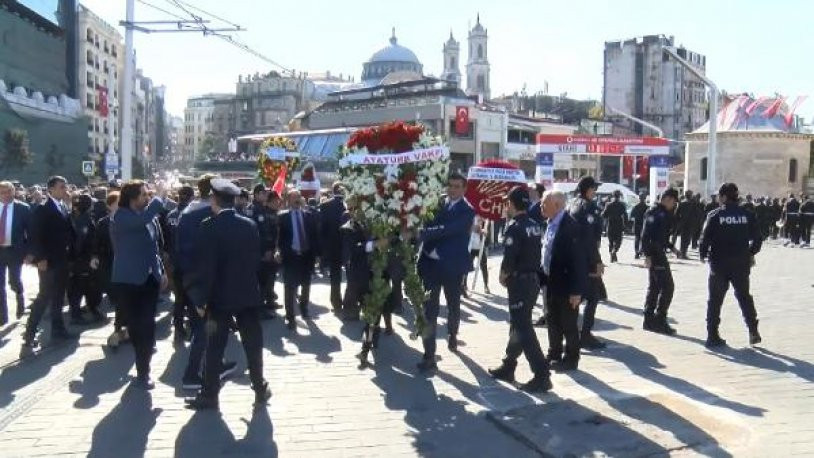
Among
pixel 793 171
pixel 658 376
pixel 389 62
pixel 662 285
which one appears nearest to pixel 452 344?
pixel 658 376

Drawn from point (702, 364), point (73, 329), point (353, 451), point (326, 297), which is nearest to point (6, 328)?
point (73, 329)

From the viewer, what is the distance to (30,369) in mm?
7887

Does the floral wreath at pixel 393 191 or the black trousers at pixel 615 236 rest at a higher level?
the floral wreath at pixel 393 191

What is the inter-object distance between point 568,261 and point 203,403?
3.41 metres

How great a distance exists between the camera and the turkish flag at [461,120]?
2552 inches

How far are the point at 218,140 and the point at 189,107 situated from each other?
139 feet

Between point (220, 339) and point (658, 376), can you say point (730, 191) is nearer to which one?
point (658, 376)

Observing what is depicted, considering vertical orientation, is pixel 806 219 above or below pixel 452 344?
above

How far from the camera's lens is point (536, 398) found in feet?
22.4

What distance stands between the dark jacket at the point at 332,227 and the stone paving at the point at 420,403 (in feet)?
5.50

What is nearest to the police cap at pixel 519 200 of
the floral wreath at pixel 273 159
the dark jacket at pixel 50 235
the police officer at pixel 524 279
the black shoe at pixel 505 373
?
the police officer at pixel 524 279

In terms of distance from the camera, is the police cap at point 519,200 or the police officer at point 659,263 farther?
the police officer at point 659,263

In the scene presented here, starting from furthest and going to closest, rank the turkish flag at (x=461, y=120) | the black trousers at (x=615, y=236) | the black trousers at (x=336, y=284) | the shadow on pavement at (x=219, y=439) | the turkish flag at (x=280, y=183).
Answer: the turkish flag at (x=461, y=120) < the black trousers at (x=615, y=236) < the turkish flag at (x=280, y=183) < the black trousers at (x=336, y=284) < the shadow on pavement at (x=219, y=439)

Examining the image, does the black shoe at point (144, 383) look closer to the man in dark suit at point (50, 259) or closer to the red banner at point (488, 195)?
the man in dark suit at point (50, 259)
